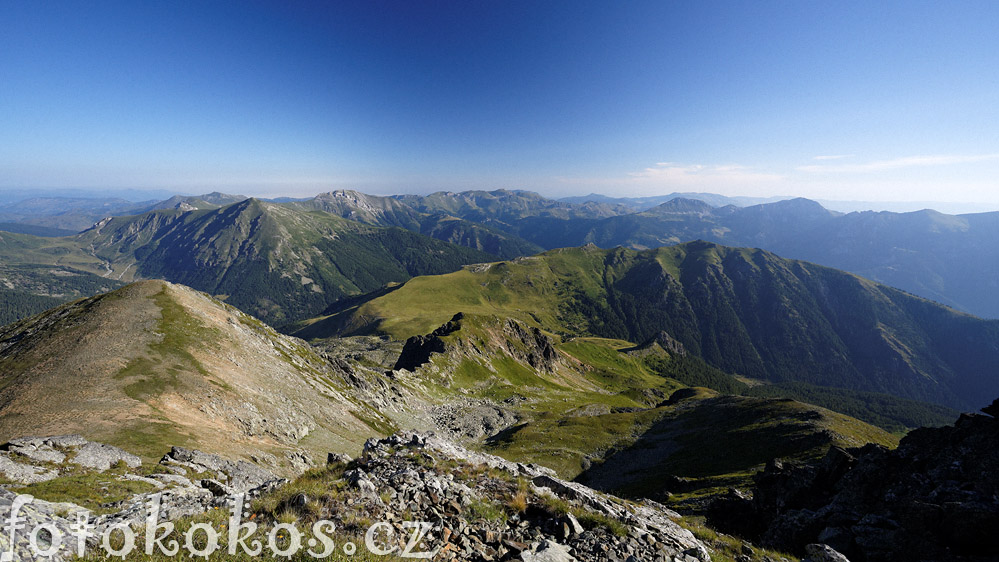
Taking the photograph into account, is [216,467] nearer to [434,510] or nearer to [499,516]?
[434,510]

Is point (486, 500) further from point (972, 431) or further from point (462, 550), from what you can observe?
point (972, 431)

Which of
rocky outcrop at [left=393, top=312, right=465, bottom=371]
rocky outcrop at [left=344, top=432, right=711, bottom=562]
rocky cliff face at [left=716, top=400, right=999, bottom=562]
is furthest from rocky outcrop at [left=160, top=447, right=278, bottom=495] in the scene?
rocky outcrop at [left=393, top=312, right=465, bottom=371]

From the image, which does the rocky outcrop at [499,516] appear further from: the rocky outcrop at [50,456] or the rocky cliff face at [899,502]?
the rocky outcrop at [50,456]

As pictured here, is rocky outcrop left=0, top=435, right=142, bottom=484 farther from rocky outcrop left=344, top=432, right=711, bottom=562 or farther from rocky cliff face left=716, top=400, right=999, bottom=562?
rocky cliff face left=716, top=400, right=999, bottom=562

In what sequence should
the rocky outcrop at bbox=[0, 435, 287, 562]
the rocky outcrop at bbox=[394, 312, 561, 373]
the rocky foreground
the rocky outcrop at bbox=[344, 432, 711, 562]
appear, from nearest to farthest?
the rocky outcrop at bbox=[0, 435, 287, 562], the rocky foreground, the rocky outcrop at bbox=[344, 432, 711, 562], the rocky outcrop at bbox=[394, 312, 561, 373]

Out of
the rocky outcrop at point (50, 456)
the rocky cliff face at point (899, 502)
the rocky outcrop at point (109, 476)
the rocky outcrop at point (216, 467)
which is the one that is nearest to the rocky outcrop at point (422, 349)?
the rocky outcrop at point (216, 467)

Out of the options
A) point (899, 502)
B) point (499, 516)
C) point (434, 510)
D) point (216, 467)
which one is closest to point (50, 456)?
point (216, 467)

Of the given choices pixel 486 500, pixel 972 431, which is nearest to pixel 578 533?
pixel 486 500

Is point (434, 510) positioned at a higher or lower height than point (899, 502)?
higher

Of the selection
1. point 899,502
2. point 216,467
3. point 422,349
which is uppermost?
point 899,502

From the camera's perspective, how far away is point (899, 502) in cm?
2111

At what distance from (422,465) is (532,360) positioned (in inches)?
6386

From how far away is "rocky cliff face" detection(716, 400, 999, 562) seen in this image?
16.1 m

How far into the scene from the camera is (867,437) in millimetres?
72750
